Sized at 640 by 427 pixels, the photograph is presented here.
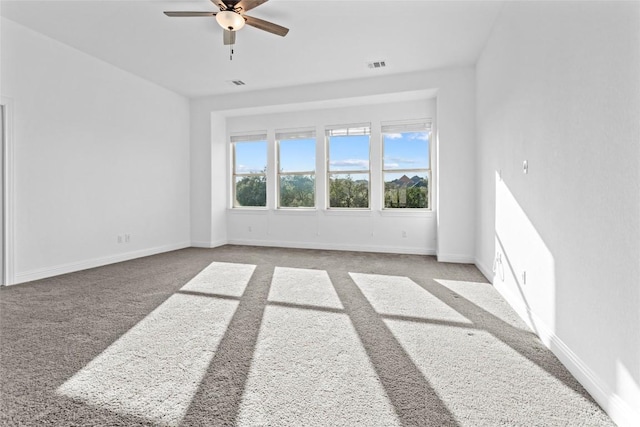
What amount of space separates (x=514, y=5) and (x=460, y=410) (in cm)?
340

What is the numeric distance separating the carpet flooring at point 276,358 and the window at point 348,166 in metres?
2.71

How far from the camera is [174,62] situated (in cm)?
469

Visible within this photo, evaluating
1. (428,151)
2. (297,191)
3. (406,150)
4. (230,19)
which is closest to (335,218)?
(297,191)

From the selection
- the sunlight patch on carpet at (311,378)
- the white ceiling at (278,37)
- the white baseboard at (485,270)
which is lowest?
the sunlight patch on carpet at (311,378)

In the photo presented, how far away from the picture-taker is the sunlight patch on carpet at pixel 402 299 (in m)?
2.71

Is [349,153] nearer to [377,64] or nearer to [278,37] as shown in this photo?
[377,64]

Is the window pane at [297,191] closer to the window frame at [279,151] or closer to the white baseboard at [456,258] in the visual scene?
the window frame at [279,151]

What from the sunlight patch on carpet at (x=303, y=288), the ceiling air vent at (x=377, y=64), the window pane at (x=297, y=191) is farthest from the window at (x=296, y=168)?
the sunlight patch on carpet at (x=303, y=288)

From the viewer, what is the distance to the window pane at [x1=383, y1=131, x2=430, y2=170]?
5.73 metres

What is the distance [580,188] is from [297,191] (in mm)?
5084

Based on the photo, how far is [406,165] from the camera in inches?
229

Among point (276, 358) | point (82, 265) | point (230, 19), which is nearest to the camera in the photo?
point (276, 358)

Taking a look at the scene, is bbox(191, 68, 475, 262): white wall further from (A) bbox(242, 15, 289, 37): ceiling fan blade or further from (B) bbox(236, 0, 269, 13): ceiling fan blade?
(B) bbox(236, 0, 269, 13): ceiling fan blade

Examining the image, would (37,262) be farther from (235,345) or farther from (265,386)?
(265,386)
